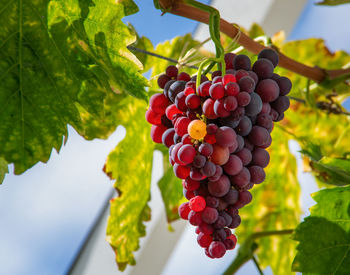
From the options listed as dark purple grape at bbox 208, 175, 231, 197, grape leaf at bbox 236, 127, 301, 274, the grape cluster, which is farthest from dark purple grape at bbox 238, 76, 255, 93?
grape leaf at bbox 236, 127, 301, 274

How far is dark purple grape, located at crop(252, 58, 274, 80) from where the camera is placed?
44 cm

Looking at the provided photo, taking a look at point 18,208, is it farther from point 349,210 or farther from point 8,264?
point 349,210

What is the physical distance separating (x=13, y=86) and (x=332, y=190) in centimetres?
53

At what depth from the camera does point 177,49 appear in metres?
0.91

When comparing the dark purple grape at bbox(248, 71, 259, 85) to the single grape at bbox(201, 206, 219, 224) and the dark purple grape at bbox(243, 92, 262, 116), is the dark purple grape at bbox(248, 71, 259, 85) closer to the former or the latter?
the dark purple grape at bbox(243, 92, 262, 116)

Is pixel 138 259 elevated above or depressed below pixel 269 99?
below

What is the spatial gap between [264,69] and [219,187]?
0.16 metres

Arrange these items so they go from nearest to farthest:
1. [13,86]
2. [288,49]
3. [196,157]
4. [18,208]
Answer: [196,157], [13,86], [288,49], [18,208]

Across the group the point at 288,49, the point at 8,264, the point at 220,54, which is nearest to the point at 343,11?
the point at 288,49

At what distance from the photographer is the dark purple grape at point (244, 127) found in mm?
408

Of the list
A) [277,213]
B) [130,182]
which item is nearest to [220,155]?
[130,182]

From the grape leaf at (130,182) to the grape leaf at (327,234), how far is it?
0.38 m

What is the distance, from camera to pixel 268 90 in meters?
0.43

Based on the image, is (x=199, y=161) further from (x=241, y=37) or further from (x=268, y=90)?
(x=241, y=37)
